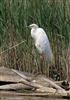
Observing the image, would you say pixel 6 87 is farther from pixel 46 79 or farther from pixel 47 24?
pixel 47 24

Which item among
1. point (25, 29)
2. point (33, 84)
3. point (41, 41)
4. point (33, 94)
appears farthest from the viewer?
→ point (41, 41)

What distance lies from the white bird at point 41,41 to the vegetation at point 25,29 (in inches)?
4.3

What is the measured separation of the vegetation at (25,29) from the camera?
977 centimetres

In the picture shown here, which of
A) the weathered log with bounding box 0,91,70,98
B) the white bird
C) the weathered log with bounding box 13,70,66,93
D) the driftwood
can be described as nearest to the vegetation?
the white bird

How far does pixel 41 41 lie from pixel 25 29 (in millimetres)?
493

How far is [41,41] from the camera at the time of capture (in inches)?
406

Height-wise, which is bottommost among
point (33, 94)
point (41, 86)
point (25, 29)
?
point (33, 94)

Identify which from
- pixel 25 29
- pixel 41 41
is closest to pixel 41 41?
pixel 41 41

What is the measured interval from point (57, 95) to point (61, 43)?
1.22 metres

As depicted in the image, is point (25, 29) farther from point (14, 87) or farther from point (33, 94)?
point (33, 94)

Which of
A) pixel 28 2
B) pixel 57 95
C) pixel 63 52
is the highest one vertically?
pixel 28 2

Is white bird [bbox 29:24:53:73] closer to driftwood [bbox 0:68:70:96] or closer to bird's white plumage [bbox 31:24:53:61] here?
bird's white plumage [bbox 31:24:53:61]

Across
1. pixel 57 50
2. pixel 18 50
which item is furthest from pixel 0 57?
pixel 57 50

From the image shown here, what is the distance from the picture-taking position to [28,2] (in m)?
9.88
